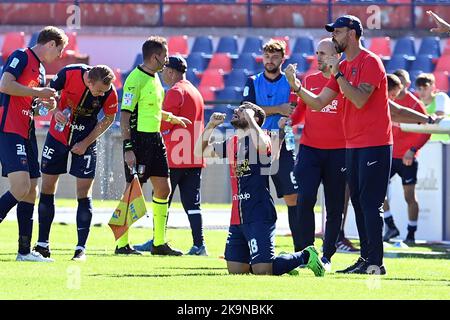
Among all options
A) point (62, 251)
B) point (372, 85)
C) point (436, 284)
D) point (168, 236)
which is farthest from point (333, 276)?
point (168, 236)

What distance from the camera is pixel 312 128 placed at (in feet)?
38.7

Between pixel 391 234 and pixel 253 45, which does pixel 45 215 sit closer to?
pixel 391 234

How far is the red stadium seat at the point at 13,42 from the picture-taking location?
28108mm

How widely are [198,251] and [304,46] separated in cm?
1412

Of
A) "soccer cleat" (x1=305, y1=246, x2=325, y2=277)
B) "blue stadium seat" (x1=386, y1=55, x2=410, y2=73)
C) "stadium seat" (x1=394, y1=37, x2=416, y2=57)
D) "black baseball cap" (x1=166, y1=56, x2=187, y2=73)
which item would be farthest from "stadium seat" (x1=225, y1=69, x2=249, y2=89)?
"soccer cleat" (x1=305, y1=246, x2=325, y2=277)

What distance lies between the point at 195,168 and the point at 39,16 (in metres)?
16.1

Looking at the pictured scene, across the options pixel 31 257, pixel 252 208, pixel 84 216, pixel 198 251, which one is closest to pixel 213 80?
pixel 198 251

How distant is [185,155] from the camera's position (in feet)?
45.7

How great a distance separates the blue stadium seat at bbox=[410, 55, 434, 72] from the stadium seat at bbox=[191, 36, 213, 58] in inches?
176

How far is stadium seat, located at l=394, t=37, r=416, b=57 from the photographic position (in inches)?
1064

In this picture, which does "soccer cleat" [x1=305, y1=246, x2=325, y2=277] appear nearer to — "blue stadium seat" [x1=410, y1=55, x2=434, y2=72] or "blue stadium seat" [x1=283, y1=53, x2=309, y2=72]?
"blue stadium seat" [x1=283, y1=53, x2=309, y2=72]

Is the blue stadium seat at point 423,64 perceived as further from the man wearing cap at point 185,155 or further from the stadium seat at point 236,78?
the man wearing cap at point 185,155

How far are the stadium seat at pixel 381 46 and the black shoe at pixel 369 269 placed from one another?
1635 centimetres
